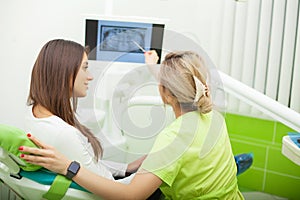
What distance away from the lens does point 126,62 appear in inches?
84.5

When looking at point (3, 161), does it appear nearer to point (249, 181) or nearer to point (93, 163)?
point (93, 163)

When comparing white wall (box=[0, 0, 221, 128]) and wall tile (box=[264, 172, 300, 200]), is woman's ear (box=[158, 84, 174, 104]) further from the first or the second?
wall tile (box=[264, 172, 300, 200])

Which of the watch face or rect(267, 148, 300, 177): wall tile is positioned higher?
the watch face

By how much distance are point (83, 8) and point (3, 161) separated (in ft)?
4.75

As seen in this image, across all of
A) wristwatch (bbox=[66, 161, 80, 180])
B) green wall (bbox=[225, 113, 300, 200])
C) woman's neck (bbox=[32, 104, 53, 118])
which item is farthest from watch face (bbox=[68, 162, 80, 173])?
green wall (bbox=[225, 113, 300, 200])

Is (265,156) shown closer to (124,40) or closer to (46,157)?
(124,40)

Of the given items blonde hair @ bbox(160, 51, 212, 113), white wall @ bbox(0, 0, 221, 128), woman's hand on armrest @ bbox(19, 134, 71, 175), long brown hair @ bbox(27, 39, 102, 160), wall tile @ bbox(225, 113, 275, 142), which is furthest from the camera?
white wall @ bbox(0, 0, 221, 128)

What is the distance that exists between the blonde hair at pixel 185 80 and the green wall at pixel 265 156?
0.89 metres

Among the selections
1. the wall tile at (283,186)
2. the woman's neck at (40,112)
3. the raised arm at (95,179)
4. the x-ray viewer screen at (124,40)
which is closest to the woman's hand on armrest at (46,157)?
the raised arm at (95,179)

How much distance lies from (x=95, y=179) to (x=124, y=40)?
1059 millimetres

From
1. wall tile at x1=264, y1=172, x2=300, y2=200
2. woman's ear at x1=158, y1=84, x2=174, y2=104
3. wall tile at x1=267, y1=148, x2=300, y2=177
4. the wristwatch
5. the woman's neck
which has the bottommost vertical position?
wall tile at x1=264, y1=172, x2=300, y2=200

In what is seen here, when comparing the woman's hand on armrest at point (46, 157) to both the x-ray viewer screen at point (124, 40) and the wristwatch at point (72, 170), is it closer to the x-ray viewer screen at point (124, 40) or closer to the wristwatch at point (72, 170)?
the wristwatch at point (72, 170)

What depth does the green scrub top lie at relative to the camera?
133 cm

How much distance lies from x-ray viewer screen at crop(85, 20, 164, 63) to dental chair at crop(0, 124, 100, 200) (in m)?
0.91
